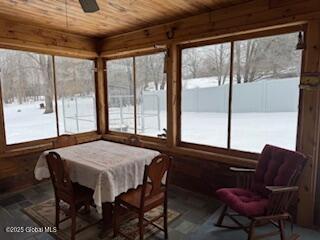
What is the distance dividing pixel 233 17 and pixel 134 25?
1508mm

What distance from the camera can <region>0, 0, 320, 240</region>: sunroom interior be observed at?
88.4 inches

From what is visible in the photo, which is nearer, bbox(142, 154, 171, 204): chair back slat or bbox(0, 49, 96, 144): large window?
bbox(142, 154, 171, 204): chair back slat

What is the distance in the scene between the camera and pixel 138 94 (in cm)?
407

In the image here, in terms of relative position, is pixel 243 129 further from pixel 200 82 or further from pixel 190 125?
pixel 200 82

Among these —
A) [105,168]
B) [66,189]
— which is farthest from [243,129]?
[66,189]

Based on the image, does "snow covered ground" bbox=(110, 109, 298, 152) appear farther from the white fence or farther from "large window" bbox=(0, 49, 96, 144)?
"large window" bbox=(0, 49, 96, 144)

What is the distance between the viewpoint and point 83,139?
4297 millimetres

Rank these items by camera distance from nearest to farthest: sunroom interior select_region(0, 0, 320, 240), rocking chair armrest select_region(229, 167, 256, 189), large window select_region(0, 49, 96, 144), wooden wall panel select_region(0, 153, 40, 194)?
1. sunroom interior select_region(0, 0, 320, 240)
2. rocking chair armrest select_region(229, 167, 256, 189)
3. wooden wall panel select_region(0, 153, 40, 194)
4. large window select_region(0, 49, 96, 144)

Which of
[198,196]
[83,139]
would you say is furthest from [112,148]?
[83,139]

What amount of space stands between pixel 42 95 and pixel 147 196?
2.76 m

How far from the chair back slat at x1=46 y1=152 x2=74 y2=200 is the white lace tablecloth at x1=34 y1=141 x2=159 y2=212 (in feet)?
0.46

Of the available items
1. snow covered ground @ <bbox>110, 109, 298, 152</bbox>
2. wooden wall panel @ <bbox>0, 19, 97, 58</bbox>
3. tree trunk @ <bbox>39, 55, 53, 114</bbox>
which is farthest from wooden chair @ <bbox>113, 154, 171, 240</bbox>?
wooden wall panel @ <bbox>0, 19, 97, 58</bbox>

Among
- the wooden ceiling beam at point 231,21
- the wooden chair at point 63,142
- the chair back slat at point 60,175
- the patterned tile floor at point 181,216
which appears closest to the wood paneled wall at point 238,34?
the wooden ceiling beam at point 231,21

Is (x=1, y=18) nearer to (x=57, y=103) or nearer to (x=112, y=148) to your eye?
(x=57, y=103)
